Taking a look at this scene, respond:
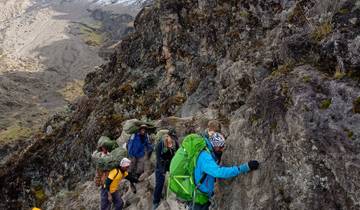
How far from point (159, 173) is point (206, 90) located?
953 cm

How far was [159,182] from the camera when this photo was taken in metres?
13.1

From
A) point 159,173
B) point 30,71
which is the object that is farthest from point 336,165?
point 30,71

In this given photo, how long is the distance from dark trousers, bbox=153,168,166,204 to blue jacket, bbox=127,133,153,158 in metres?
3.14

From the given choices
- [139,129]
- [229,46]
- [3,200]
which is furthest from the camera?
[3,200]

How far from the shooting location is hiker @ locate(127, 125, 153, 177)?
16.2 m

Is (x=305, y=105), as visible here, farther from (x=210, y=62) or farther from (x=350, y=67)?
(x=210, y=62)

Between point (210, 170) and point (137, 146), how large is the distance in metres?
7.71

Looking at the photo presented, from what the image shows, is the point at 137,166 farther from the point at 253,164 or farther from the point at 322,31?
the point at 322,31

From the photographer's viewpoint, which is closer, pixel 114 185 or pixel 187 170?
Answer: pixel 187 170

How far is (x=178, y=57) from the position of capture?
28.5 m

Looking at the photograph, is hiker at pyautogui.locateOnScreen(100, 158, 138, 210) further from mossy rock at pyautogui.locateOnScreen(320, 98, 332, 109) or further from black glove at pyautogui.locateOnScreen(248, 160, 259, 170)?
mossy rock at pyautogui.locateOnScreen(320, 98, 332, 109)

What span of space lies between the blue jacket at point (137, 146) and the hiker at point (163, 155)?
3180 mm

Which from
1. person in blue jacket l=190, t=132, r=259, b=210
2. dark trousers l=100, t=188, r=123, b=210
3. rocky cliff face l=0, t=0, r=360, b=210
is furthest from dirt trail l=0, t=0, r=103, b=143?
person in blue jacket l=190, t=132, r=259, b=210

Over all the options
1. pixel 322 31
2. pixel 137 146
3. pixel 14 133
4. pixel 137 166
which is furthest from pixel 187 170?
pixel 14 133
